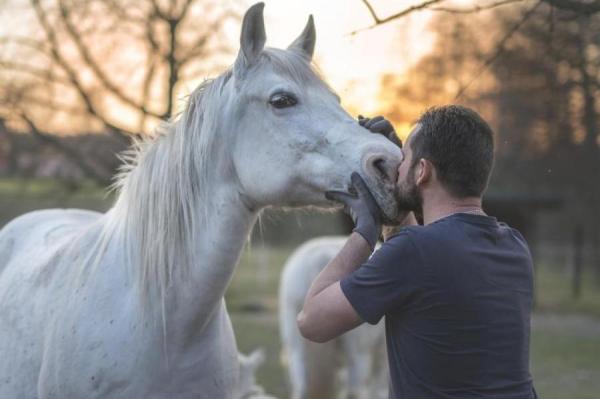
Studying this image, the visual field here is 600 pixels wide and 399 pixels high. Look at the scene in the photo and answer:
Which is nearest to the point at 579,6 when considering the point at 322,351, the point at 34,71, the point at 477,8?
the point at 477,8

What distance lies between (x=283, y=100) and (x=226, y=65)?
209 cm

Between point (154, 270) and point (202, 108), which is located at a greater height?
point (202, 108)

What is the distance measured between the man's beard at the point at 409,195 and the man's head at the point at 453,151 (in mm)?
28

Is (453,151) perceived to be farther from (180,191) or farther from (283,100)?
(180,191)

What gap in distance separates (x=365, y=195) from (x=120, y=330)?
3.30ft

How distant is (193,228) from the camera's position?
2.78 meters

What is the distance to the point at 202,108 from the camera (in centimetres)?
284

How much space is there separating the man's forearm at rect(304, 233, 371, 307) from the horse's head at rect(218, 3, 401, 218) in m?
0.32

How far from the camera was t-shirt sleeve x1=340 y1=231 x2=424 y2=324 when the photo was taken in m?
2.03

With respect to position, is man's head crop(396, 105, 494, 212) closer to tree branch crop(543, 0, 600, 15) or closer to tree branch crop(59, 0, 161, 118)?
tree branch crop(543, 0, 600, 15)

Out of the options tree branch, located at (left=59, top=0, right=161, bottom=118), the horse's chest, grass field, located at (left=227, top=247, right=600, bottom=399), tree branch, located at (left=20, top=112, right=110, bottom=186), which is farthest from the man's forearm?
tree branch, located at (left=20, top=112, right=110, bottom=186)

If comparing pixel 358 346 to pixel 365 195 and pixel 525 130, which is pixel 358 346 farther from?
pixel 525 130

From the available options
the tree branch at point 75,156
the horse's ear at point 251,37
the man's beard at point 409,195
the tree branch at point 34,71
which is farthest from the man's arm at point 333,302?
the tree branch at point 34,71

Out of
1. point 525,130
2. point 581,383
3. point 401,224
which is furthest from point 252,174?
point 525,130
